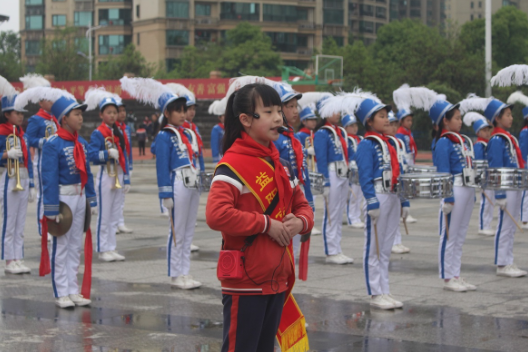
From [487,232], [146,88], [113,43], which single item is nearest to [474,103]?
→ [487,232]

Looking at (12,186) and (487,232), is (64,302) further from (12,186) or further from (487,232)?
(487,232)

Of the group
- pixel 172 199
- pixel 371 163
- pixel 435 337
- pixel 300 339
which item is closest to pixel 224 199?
pixel 300 339

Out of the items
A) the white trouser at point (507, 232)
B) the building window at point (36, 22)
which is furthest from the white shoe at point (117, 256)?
the building window at point (36, 22)

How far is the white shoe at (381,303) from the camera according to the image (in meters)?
7.97

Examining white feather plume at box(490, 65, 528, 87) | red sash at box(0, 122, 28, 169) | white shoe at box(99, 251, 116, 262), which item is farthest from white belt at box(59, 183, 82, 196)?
white feather plume at box(490, 65, 528, 87)

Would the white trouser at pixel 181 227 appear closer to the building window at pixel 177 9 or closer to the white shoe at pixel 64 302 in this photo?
the white shoe at pixel 64 302

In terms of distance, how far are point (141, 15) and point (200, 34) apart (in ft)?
22.6

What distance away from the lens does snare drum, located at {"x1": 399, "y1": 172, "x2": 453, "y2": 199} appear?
314 inches

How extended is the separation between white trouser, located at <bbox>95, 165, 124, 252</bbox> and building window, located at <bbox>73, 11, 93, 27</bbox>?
300ft

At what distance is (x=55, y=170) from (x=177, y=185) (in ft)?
4.73

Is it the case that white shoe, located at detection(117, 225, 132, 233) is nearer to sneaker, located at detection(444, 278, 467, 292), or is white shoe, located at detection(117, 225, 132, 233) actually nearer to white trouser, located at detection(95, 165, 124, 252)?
white trouser, located at detection(95, 165, 124, 252)

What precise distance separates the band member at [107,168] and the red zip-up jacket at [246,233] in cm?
693

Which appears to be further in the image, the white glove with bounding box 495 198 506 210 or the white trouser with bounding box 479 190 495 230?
the white trouser with bounding box 479 190 495 230

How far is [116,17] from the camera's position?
94.5 m
